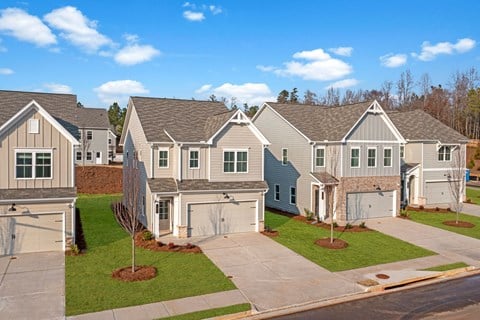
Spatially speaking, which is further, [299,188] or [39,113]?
[299,188]

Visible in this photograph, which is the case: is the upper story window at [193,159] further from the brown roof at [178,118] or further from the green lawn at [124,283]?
the green lawn at [124,283]

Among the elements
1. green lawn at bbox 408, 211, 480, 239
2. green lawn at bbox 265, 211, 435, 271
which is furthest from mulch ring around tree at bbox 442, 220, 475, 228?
green lawn at bbox 265, 211, 435, 271

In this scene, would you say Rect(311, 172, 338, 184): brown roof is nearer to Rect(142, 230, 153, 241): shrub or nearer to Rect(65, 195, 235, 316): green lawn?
Rect(65, 195, 235, 316): green lawn

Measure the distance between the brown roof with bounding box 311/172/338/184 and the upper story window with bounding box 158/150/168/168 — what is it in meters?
10.0

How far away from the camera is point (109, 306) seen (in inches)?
470

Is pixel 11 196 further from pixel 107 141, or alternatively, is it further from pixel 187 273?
pixel 107 141

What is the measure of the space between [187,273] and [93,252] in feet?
18.0

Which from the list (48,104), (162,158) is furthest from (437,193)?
(48,104)

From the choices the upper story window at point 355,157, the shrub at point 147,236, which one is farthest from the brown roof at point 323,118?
the shrub at point 147,236

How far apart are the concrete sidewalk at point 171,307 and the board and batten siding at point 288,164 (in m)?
14.9

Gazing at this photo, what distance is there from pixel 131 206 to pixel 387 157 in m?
18.2

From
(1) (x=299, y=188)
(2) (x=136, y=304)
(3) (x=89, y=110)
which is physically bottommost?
(2) (x=136, y=304)

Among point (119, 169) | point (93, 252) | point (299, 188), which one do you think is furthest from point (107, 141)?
point (93, 252)

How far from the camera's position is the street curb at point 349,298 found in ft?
38.8
